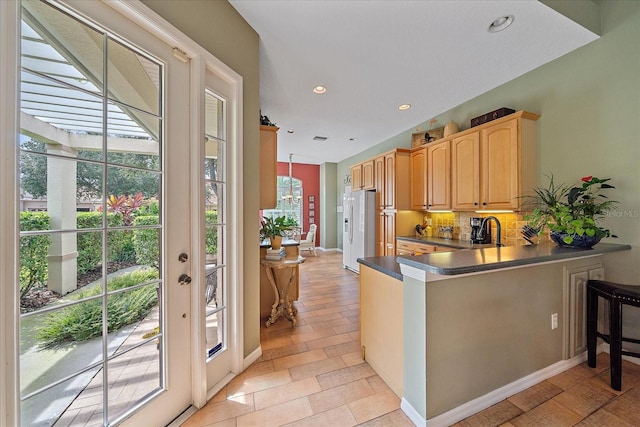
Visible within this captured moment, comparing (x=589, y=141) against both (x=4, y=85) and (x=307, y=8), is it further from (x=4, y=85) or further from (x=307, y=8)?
(x=4, y=85)

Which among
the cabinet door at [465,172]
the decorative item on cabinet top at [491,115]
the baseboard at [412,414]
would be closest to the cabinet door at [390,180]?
the cabinet door at [465,172]

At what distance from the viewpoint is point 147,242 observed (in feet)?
4.43

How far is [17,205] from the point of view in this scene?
88cm

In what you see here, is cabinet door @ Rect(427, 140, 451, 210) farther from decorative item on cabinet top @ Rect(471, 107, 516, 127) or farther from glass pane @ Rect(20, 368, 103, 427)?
glass pane @ Rect(20, 368, 103, 427)

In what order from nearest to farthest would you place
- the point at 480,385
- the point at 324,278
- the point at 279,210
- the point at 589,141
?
the point at 480,385 → the point at 589,141 → the point at 324,278 → the point at 279,210

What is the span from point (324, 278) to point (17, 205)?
4.20 m

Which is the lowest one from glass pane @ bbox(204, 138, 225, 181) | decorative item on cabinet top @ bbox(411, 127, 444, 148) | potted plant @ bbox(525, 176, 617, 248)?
potted plant @ bbox(525, 176, 617, 248)

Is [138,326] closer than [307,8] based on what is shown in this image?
Yes

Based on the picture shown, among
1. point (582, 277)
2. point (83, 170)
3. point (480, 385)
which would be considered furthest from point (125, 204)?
point (582, 277)

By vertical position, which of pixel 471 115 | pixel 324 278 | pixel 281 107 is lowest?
pixel 324 278

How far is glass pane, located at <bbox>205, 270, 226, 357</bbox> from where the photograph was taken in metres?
1.69

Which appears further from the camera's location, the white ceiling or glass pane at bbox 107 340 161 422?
the white ceiling

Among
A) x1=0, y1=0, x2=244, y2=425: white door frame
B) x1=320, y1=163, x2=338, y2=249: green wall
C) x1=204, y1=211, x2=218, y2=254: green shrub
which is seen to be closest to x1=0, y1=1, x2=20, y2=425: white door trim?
x1=0, y1=0, x2=244, y2=425: white door frame

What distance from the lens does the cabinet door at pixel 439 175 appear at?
3459 mm
